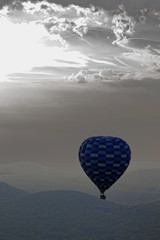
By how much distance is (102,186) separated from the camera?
91.6 metres

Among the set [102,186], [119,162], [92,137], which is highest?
[92,137]

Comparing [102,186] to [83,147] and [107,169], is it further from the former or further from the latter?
[83,147]

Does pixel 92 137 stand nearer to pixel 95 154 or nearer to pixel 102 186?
pixel 95 154

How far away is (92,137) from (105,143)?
4338 mm

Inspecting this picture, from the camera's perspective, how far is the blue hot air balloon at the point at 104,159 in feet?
304

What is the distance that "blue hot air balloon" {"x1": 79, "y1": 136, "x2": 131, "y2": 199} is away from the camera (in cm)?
9269

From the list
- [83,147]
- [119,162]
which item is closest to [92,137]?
[83,147]

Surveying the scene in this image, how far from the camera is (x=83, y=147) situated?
9544cm

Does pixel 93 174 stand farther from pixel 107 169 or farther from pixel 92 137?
pixel 92 137

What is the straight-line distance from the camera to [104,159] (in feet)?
306

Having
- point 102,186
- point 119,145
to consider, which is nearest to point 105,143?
point 119,145

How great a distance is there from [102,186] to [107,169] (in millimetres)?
4451

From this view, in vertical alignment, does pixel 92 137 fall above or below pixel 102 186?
above

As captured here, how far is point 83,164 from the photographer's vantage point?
95312mm
